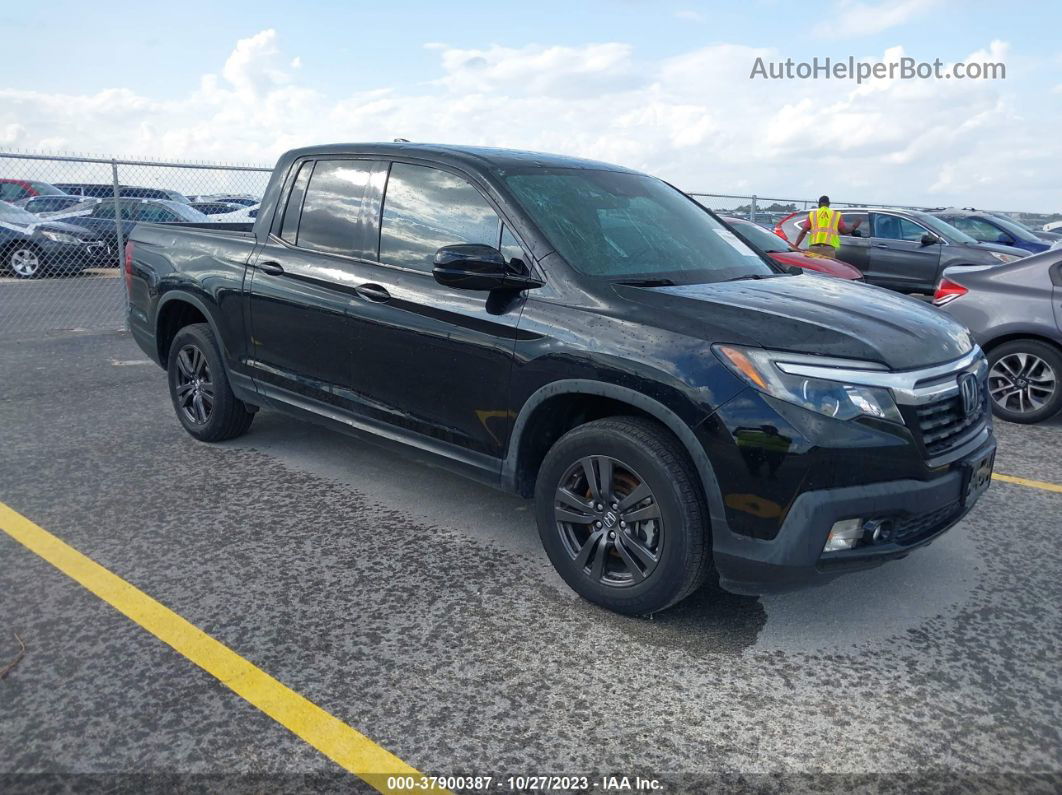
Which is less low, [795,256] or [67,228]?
[67,228]

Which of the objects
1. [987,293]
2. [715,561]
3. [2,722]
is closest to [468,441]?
[715,561]

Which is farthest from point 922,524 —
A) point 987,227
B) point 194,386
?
point 987,227

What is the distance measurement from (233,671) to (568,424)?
1584 millimetres

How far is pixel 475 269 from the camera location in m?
3.56

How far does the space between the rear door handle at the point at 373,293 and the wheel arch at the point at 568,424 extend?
96 cm

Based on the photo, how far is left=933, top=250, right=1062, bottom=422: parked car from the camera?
255 inches

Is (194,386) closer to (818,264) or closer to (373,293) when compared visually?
(373,293)

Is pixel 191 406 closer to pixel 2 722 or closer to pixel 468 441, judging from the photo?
pixel 468 441

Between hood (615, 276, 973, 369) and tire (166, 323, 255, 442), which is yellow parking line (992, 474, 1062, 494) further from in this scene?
tire (166, 323, 255, 442)

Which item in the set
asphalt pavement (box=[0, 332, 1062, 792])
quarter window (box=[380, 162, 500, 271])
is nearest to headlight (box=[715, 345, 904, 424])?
asphalt pavement (box=[0, 332, 1062, 792])

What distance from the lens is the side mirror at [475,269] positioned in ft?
11.7

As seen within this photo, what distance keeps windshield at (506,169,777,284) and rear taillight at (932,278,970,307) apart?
10.5 feet

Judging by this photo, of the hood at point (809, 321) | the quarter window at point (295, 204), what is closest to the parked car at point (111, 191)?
the quarter window at point (295, 204)

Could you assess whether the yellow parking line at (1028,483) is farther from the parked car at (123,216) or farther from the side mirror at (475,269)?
the parked car at (123,216)
